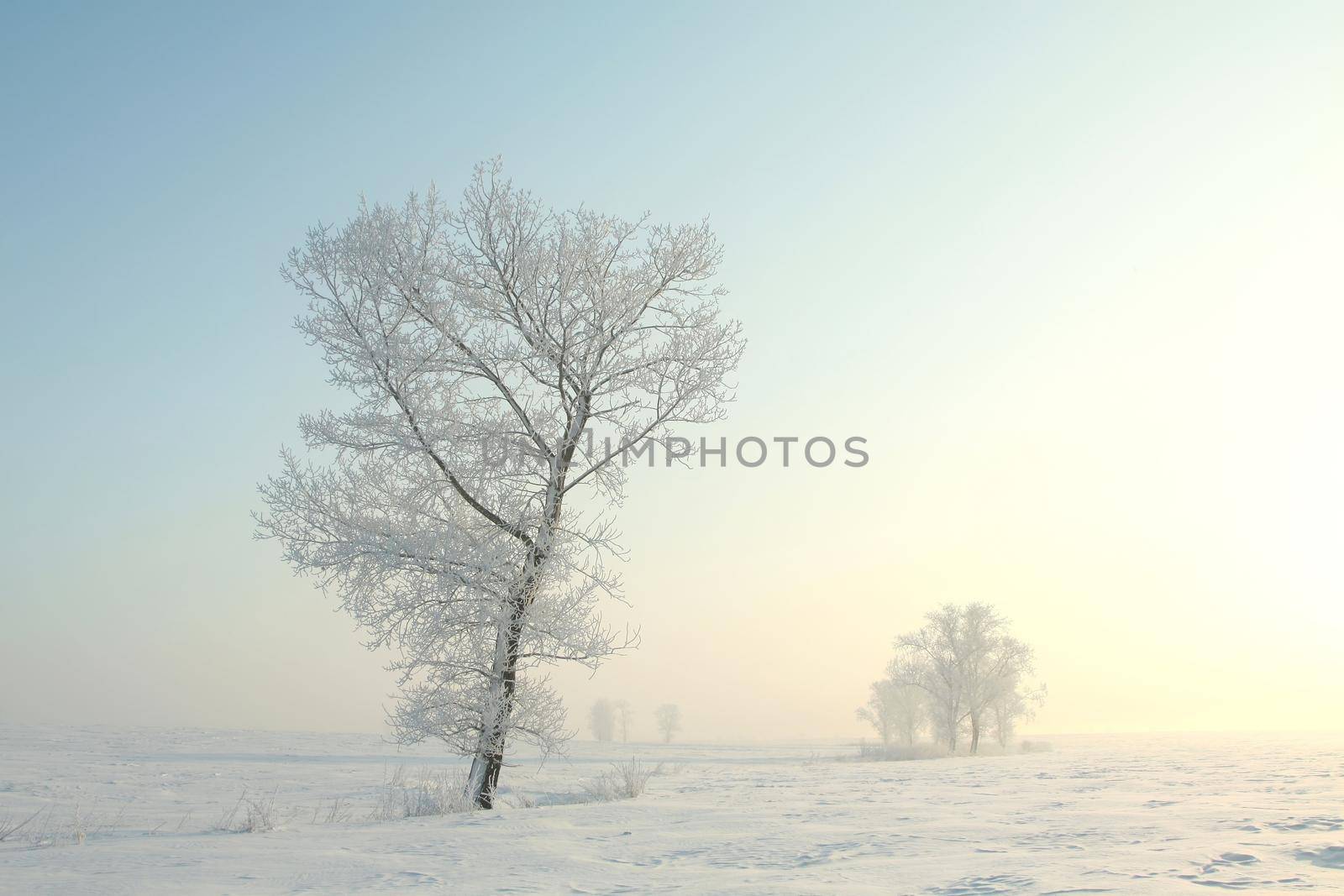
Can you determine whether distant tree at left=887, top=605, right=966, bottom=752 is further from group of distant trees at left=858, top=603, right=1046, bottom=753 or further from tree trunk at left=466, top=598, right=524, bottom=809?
tree trunk at left=466, top=598, right=524, bottom=809

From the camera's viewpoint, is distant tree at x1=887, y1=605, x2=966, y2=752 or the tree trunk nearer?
the tree trunk

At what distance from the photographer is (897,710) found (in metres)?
64.4

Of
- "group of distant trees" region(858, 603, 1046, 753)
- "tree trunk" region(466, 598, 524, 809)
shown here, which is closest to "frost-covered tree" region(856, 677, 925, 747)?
"group of distant trees" region(858, 603, 1046, 753)

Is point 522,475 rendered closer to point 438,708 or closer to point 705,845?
point 438,708

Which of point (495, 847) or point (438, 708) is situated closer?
point (495, 847)

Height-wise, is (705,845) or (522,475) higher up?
(522,475)

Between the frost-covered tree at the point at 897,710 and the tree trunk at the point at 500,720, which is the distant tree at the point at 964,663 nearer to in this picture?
the frost-covered tree at the point at 897,710

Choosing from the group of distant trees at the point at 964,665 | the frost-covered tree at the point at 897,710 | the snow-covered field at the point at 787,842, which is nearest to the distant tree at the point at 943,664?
the group of distant trees at the point at 964,665

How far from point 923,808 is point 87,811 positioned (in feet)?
33.6

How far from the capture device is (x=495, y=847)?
17.7 feet

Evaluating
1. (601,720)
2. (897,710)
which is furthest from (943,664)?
(601,720)

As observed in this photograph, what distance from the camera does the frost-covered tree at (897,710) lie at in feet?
198

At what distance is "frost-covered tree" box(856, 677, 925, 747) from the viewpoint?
60.2 m

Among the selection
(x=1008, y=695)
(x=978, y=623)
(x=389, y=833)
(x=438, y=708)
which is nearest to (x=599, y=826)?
(x=389, y=833)
